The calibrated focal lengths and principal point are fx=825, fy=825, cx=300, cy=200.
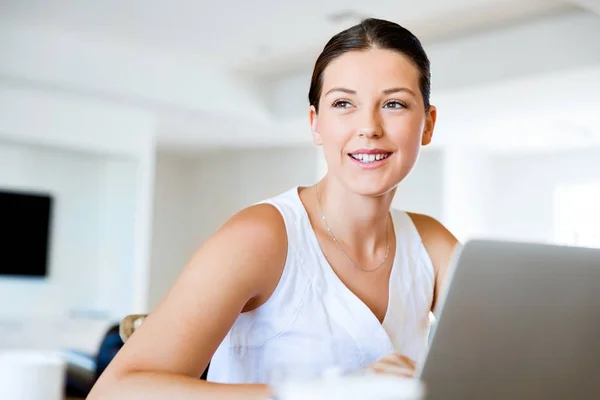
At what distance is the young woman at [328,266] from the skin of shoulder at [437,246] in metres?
0.06

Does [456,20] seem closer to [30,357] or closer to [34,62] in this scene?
[34,62]

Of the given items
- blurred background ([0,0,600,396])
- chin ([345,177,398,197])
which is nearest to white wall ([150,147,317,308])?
blurred background ([0,0,600,396])

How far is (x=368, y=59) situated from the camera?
1.24m

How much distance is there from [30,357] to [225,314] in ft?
1.57

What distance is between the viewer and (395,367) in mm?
853

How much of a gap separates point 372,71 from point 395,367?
20.6 inches

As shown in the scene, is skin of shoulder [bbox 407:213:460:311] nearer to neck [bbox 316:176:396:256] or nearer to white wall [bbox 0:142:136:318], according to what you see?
neck [bbox 316:176:396:256]

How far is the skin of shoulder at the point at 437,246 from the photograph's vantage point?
145 centimetres

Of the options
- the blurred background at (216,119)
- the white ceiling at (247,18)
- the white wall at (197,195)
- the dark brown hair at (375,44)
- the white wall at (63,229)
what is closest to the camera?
the dark brown hair at (375,44)

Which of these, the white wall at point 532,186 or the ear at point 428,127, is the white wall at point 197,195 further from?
the ear at point 428,127

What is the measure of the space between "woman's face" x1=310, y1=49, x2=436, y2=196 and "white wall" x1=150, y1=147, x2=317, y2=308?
8.85 m

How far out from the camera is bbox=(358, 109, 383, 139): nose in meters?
1.20

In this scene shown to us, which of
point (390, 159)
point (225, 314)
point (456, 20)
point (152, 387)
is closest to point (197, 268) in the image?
point (225, 314)

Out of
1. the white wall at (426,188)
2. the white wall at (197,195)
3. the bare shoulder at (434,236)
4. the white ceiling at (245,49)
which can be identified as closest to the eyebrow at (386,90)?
the bare shoulder at (434,236)
